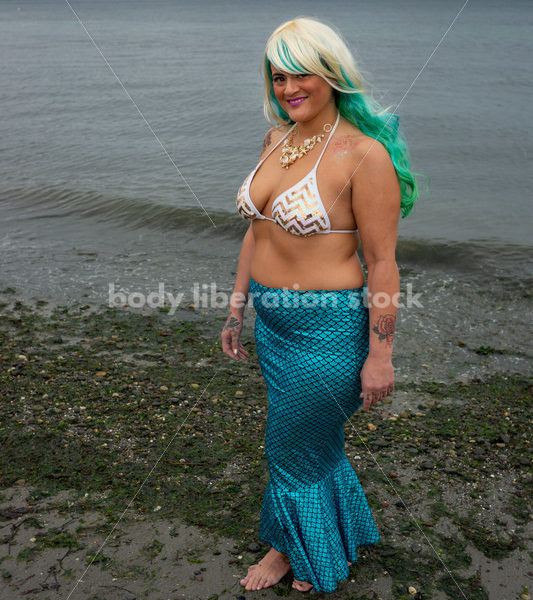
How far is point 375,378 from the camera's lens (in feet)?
9.53

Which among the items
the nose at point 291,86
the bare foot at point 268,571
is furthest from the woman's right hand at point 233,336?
the nose at point 291,86

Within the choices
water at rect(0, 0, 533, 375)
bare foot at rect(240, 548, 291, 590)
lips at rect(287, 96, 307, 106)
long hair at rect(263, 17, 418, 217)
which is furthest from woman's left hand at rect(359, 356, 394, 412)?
water at rect(0, 0, 533, 375)

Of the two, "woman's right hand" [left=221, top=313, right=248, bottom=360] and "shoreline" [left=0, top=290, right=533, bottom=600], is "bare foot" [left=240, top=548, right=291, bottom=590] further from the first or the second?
"woman's right hand" [left=221, top=313, right=248, bottom=360]

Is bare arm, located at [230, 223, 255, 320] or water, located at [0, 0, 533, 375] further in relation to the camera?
water, located at [0, 0, 533, 375]

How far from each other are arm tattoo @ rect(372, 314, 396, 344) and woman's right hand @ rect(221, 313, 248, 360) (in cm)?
94

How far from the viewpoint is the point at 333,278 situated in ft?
9.54

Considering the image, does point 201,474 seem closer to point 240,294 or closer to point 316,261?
point 240,294

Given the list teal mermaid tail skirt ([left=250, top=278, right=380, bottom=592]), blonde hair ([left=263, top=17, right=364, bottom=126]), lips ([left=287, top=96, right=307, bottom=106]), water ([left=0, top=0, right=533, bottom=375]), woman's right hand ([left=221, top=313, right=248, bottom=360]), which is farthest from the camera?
water ([left=0, top=0, right=533, bottom=375])

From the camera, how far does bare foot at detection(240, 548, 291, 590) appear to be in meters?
3.30

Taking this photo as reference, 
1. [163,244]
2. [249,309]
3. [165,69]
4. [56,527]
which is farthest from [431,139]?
[165,69]

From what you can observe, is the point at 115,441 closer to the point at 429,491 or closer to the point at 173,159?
the point at 429,491

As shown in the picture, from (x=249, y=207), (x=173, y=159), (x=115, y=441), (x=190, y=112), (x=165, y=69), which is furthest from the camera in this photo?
(x=165, y=69)

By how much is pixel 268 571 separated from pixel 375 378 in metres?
1.21

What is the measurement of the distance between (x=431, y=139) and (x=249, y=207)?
579 inches
